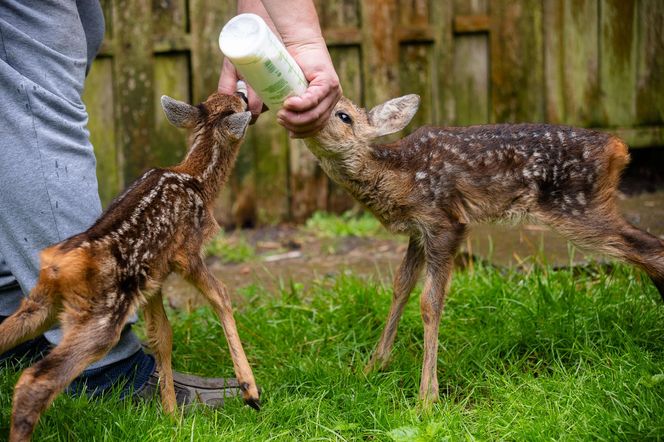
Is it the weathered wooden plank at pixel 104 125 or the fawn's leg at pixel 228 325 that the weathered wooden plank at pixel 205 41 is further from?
the fawn's leg at pixel 228 325

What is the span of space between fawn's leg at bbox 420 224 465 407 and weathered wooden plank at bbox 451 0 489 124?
365 cm

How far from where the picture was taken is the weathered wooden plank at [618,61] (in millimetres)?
7973

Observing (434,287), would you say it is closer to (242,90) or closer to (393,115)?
(393,115)

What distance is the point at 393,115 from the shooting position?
4727 millimetres

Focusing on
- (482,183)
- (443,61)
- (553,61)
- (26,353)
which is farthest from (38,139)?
(553,61)

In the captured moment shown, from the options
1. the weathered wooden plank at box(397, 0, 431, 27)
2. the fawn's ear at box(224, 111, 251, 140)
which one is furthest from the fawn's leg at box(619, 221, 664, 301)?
the weathered wooden plank at box(397, 0, 431, 27)

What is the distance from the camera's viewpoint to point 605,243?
448 cm

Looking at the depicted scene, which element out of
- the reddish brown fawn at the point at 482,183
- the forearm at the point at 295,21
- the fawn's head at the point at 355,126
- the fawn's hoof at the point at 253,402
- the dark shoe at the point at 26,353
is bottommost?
the fawn's hoof at the point at 253,402

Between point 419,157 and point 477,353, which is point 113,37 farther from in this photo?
point 477,353

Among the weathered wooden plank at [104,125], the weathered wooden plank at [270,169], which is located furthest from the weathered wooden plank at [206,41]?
the weathered wooden plank at [104,125]

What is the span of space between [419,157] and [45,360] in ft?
6.78

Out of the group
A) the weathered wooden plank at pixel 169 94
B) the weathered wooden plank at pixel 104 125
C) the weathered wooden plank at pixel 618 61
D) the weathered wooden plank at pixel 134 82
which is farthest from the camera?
the weathered wooden plank at pixel 618 61

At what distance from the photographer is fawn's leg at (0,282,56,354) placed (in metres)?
3.48

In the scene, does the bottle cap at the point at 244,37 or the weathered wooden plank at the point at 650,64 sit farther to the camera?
the weathered wooden plank at the point at 650,64
